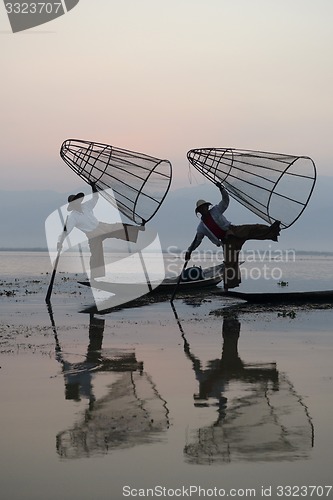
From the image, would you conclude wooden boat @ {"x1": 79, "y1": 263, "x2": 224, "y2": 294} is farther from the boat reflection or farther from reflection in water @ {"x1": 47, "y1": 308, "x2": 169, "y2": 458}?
reflection in water @ {"x1": 47, "y1": 308, "x2": 169, "y2": 458}

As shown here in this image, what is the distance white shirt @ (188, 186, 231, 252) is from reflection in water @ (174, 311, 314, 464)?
8787 millimetres

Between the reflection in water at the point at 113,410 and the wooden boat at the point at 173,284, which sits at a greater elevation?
the reflection in water at the point at 113,410

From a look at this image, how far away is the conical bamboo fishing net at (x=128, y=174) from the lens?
70.0 ft

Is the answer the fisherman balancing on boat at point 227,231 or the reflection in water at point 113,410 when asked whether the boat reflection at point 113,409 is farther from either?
the fisherman balancing on boat at point 227,231

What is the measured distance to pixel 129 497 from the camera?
5098mm

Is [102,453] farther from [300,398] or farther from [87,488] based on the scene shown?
[300,398]

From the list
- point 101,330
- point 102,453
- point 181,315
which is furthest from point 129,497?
point 181,315

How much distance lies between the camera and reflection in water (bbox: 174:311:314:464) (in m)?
5.94

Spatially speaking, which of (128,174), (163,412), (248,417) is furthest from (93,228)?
(248,417)

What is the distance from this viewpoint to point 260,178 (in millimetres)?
19844

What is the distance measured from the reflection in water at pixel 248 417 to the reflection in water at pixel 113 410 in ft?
1.70

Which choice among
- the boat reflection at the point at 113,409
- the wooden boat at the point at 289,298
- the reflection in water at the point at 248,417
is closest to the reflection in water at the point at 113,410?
the boat reflection at the point at 113,409

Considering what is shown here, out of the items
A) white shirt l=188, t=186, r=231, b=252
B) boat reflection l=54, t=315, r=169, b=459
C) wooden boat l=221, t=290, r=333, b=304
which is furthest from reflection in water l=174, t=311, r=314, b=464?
white shirt l=188, t=186, r=231, b=252

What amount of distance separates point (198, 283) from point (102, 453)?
56.0ft
